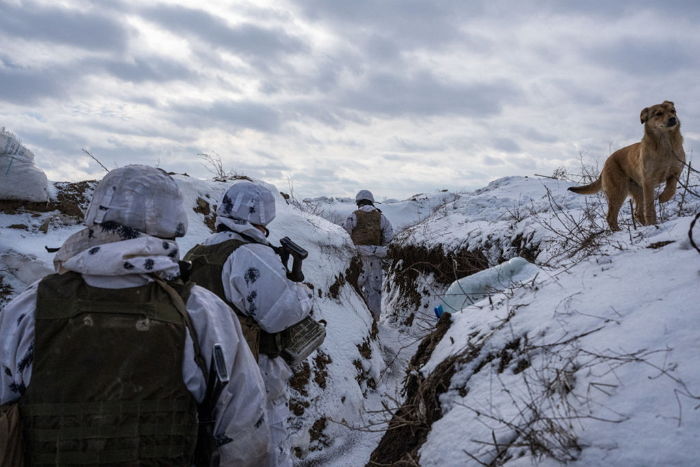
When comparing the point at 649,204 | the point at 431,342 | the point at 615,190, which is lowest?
the point at 431,342

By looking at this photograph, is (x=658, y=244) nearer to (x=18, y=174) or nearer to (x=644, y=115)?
(x=644, y=115)

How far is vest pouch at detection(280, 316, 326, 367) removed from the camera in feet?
9.68

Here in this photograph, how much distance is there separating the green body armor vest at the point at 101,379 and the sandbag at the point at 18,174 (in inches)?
126

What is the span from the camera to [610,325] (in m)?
2.04

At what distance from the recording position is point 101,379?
1.46m

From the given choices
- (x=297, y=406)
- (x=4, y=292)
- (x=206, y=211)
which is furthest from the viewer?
(x=206, y=211)

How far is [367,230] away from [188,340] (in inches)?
265

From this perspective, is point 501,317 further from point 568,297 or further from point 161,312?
point 161,312

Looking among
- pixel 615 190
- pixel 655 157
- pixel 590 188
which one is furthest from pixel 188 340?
pixel 590 188

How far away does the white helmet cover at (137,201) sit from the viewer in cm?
168

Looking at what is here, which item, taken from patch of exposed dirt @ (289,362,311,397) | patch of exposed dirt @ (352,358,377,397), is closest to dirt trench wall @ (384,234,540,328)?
patch of exposed dirt @ (352,358,377,397)

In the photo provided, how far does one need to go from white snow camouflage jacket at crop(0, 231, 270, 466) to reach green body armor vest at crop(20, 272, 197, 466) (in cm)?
6

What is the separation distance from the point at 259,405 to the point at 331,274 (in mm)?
4100

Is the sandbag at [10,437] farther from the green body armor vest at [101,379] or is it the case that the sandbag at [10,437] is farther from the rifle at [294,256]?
the rifle at [294,256]
